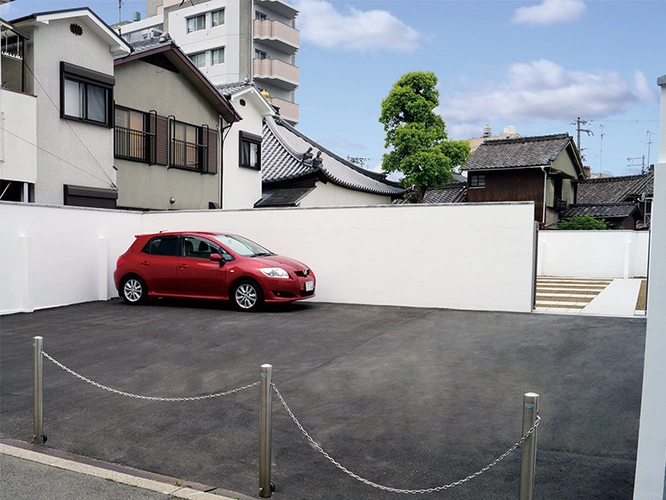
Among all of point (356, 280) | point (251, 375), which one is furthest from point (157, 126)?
point (251, 375)

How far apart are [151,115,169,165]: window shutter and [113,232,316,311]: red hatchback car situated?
6.42 metres

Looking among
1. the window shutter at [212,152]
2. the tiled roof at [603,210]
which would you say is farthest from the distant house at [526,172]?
the window shutter at [212,152]

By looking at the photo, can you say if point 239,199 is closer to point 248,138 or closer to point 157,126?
point 248,138

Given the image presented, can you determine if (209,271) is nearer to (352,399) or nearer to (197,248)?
(197,248)

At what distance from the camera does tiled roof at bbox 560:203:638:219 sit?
31581 millimetres

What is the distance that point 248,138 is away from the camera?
23.4 metres

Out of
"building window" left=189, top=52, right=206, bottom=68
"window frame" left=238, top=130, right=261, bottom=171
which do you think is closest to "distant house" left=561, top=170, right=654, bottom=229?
"window frame" left=238, top=130, right=261, bottom=171

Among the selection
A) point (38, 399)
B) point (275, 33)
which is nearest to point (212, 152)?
point (38, 399)

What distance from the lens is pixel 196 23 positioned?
39.7 metres

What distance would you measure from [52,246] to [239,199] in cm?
1065

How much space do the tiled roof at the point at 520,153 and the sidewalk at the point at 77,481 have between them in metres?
29.0

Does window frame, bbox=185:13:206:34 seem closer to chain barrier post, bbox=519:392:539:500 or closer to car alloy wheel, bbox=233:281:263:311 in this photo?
car alloy wheel, bbox=233:281:263:311

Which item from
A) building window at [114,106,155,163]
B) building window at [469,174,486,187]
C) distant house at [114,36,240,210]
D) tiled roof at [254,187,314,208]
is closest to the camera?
building window at [114,106,155,163]

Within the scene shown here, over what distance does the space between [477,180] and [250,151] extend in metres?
14.4
